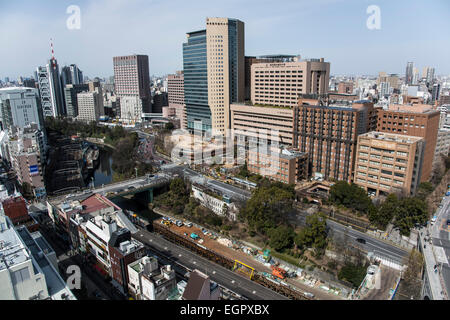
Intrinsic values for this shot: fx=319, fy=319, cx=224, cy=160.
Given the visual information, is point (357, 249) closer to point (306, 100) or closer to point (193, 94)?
point (306, 100)

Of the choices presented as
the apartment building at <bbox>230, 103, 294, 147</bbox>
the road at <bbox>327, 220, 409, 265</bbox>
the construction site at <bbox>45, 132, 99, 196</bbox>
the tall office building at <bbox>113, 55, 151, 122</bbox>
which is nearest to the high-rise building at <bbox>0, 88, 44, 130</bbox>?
the construction site at <bbox>45, 132, 99, 196</bbox>

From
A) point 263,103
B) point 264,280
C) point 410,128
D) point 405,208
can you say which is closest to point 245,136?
point 263,103

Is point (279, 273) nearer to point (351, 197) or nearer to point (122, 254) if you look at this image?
point (122, 254)

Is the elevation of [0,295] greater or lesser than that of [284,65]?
lesser

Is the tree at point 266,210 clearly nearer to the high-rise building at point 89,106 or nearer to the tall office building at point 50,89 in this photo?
the high-rise building at point 89,106

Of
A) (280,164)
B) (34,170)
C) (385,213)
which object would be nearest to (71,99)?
(34,170)

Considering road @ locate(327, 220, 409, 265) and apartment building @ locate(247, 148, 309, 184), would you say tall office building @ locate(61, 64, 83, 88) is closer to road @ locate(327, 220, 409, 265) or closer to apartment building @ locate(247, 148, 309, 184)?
apartment building @ locate(247, 148, 309, 184)
